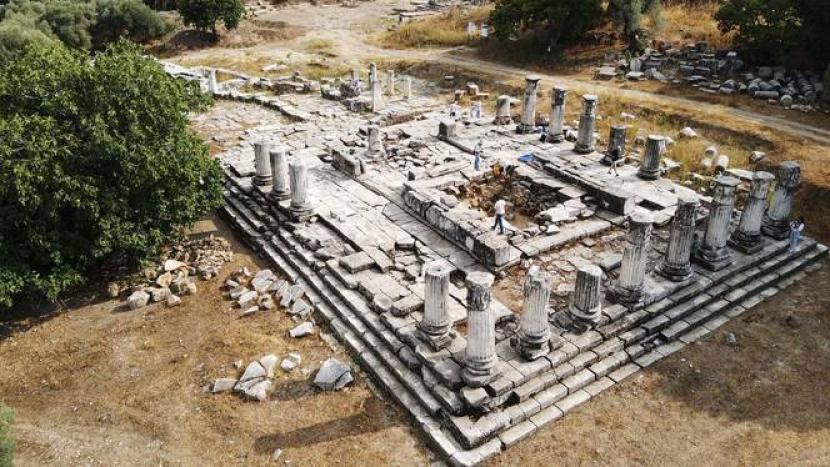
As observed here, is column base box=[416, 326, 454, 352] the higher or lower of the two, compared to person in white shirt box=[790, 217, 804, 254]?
lower

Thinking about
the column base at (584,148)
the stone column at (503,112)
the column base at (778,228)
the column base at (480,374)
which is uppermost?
the stone column at (503,112)

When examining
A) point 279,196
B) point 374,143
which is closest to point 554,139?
point 374,143

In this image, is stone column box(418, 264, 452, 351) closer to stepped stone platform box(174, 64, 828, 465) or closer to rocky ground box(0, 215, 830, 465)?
stepped stone platform box(174, 64, 828, 465)

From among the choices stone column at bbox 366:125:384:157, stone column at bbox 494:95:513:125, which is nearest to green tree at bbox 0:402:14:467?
stone column at bbox 366:125:384:157

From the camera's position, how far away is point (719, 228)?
1427 cm

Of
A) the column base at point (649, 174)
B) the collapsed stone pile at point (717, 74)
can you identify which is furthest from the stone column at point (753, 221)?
the collapsed stone pile at point (717, 74)

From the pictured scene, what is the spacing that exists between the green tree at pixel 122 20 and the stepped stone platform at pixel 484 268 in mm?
21761

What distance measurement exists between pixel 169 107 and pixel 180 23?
94.7ft

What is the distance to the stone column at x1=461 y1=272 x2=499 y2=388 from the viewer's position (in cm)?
1085

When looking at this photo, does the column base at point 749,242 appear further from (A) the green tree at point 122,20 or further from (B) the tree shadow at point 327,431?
(A) the green tree at point 122,20

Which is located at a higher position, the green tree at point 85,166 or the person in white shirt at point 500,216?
the green tree at point 85,166

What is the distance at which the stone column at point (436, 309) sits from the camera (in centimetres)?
1172

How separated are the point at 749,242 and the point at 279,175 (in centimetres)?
1142

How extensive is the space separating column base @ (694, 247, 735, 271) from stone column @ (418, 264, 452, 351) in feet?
20.3
